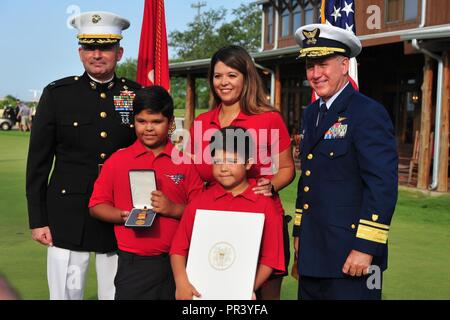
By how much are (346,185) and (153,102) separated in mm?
1055

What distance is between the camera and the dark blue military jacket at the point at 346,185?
269 centimetres

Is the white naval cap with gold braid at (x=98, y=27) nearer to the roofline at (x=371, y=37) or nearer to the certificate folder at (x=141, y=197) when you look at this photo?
the certificate folder at (x=141, y=197)

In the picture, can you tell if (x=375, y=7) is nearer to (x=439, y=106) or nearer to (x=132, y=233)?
(x=439, y=106)

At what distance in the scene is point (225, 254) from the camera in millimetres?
2678

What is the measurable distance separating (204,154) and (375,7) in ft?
50.9

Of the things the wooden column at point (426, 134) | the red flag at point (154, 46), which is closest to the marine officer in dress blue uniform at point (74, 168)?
the red flag at point (154, 46)

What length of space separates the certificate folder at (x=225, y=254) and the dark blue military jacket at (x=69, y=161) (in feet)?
2.61

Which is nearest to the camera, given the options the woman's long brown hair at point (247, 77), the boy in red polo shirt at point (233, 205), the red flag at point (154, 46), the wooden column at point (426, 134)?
the boy in red polo shirt at point (233, 205)

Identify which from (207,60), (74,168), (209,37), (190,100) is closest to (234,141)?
(74,168)

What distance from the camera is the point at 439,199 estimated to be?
420 inches

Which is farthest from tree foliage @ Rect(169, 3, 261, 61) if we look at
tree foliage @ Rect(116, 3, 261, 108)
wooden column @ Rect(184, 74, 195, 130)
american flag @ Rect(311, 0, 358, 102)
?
american flag @ Rect(311, 0, 358, 102)

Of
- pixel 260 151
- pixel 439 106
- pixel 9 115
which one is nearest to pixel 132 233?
pixel 260 151

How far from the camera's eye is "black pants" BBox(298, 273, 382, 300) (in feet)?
9.38

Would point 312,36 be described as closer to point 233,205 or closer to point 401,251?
point 233,205
